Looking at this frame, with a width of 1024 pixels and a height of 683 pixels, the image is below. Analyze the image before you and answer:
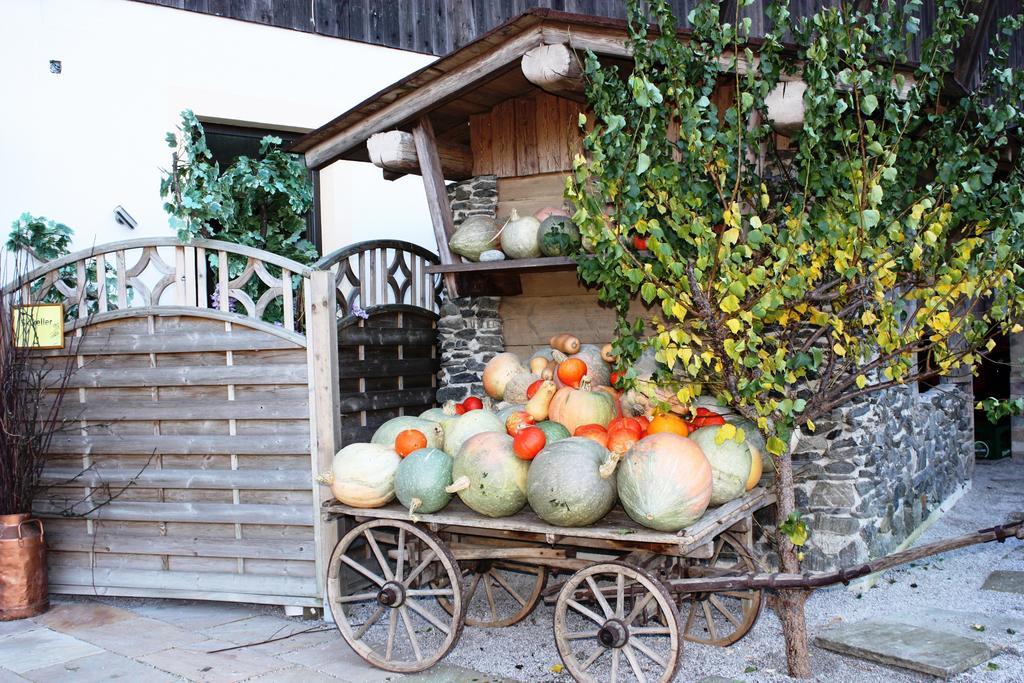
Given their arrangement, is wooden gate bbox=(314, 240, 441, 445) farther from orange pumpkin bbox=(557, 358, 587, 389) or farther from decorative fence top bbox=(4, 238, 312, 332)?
orange pumpkin bbox=(557, 358, 587, 389)

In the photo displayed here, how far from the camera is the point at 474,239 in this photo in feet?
21.5

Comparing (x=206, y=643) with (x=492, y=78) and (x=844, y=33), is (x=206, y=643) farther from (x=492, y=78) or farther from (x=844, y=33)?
(x=844, y=33)

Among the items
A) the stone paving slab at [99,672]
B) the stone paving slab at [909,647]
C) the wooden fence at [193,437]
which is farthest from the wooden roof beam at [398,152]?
the stone paving slab at [909,647]

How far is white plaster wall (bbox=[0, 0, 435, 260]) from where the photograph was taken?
298 inches

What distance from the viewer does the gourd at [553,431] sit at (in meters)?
5.11

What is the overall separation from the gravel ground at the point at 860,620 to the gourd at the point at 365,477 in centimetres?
100

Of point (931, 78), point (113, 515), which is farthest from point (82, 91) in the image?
point (931, 78)

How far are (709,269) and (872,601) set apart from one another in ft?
8.72

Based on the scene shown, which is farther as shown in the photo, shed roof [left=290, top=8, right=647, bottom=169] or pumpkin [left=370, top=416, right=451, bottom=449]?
shed roof [left=290, top=8, right=647, bottom=169]

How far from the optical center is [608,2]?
35.4 ft

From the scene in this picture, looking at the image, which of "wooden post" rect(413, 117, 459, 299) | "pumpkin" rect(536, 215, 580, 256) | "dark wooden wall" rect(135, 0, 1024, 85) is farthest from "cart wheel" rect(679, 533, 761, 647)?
"dark wooden wall" rect(135, 0, 1024, 85)

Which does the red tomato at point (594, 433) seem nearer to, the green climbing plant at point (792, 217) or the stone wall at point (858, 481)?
the green climbing plant at point (792, 217)

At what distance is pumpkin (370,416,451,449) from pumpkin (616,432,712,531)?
1.43 m

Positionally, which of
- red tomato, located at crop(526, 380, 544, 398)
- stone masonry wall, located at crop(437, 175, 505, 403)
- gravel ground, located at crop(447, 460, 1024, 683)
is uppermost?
stone masonry wall, located at crop(437, 175, 505, 403)
